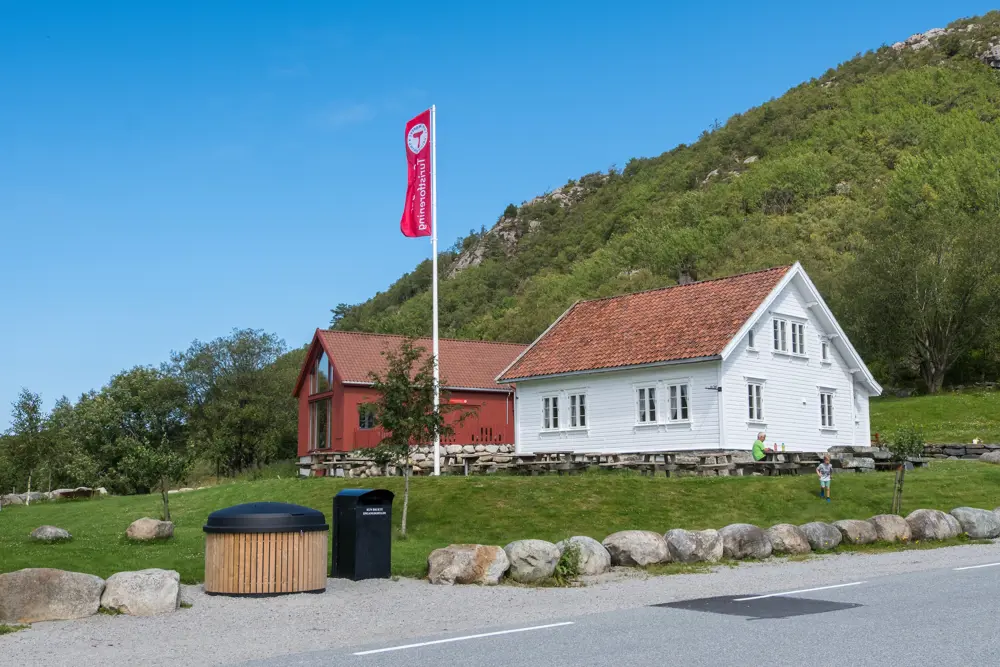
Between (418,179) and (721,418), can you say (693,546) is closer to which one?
(721,418)

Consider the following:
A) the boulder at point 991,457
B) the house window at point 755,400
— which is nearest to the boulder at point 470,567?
the house window at point 755,400

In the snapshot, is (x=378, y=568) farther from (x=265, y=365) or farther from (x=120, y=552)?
(x=265, y=365)

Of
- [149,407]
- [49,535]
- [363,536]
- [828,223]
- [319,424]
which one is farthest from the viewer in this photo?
[828,223]

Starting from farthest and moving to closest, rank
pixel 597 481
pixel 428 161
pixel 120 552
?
pixel 428 161 < pixel 597 481 < pixel 120 552

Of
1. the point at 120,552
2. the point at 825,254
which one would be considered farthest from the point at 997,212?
the point at 120,552

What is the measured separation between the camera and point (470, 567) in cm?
1533

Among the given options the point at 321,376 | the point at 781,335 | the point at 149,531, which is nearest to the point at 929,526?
the point at 149,531

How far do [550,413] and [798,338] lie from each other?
9.69 meters

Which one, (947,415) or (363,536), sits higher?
(947,415)

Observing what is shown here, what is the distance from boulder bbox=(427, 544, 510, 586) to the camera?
15.3 meters

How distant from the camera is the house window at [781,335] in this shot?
3697 cm

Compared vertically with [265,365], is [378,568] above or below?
below

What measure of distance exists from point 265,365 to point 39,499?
22.8 m

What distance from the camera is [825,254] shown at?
7650 cm
